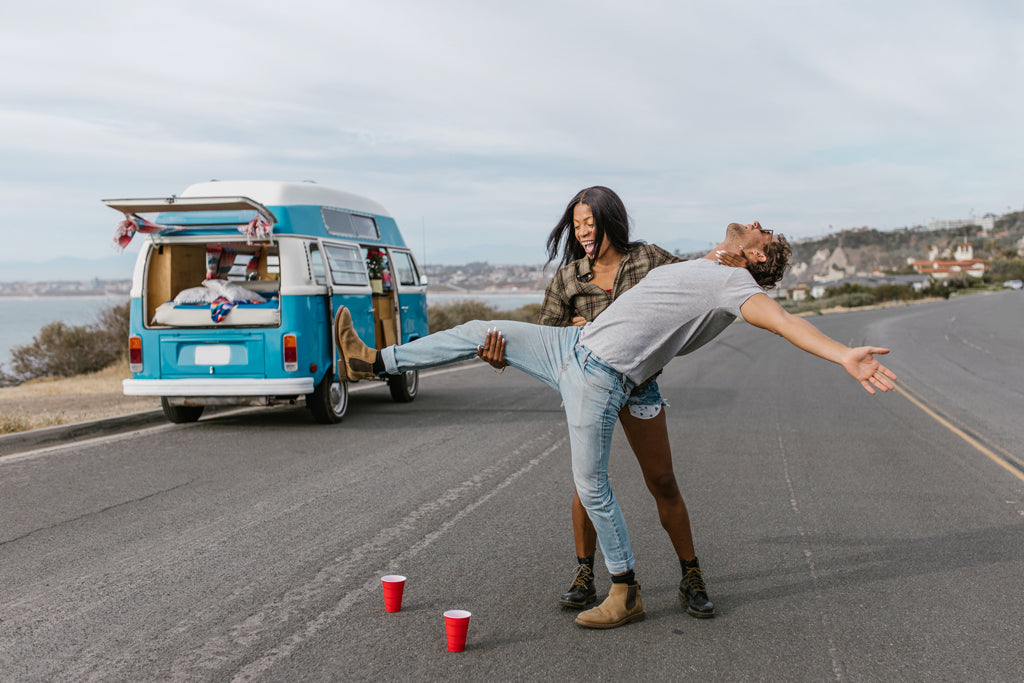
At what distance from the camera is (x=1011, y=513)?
6332 mm

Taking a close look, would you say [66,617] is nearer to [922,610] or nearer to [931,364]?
[922,610]

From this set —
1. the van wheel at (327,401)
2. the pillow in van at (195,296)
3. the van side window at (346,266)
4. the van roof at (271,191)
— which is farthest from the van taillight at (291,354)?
the van roof at (271,191)

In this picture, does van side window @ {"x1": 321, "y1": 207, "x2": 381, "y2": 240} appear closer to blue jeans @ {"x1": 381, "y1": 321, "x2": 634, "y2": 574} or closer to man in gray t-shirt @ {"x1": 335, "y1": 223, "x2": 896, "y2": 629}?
man in gray t-shirt @ {"x1": 335, "y1": 223, "x2": 896, "y2": 629}

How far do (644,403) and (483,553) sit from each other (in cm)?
171

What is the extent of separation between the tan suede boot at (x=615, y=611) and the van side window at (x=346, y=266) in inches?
275

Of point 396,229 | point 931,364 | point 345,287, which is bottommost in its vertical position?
point 931,364

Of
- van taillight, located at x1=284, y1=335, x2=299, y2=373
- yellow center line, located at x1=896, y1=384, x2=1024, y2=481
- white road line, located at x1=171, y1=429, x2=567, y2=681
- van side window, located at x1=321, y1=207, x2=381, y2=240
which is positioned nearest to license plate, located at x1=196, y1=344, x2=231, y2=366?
van taillight, located at x1=284, y1=335, x2=299, y2=373

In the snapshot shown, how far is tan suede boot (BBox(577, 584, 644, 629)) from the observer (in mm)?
4031

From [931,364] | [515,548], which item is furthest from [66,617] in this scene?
[931,364]

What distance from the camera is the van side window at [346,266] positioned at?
411 inches

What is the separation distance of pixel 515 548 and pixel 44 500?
3.71 meters

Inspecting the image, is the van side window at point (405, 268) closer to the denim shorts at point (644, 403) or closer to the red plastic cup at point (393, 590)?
the red plastic cup at point (393, 590)

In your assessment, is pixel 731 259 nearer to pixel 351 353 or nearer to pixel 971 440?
pixel 351 353

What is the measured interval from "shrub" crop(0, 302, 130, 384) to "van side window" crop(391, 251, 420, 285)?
1043cm
